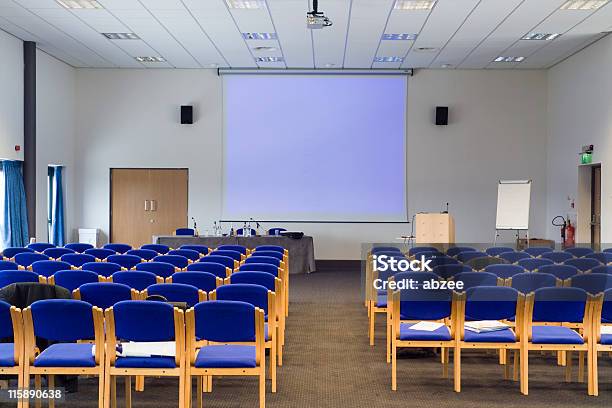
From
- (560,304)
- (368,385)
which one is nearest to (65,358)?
(368,385)

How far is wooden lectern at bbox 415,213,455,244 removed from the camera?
14.8m

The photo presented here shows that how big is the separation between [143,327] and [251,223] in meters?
12.9

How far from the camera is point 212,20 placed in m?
13.3

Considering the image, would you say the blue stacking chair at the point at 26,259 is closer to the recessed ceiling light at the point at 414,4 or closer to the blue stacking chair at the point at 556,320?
the blue stacking chair at the point at 556,320

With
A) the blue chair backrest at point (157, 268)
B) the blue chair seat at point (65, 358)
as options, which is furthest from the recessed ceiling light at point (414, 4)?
the blue chair seat at point (65, 358)

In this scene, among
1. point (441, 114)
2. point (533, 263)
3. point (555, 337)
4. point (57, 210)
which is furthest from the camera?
point (441, 114)

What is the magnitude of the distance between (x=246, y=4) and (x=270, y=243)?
17.5 feet

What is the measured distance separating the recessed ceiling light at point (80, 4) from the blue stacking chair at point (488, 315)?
28.4 feet

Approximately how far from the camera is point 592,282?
6852 millimetres

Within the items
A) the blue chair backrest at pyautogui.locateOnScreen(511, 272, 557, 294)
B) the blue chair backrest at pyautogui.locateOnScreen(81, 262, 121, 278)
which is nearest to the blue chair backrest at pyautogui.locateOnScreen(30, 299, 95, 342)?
the blue chair backrest at pyautogui.locateOnScreen(81, 262, 121, 278)

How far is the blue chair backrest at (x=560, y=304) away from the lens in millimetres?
6359

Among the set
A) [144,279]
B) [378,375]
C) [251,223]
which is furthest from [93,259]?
[251,223]

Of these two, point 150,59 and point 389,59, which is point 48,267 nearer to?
point 150,59

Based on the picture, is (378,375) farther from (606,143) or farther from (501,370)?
(606,143)
